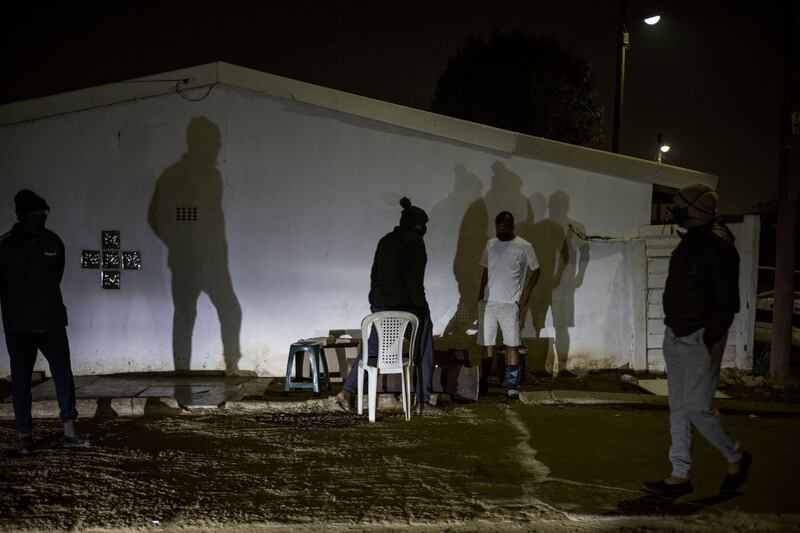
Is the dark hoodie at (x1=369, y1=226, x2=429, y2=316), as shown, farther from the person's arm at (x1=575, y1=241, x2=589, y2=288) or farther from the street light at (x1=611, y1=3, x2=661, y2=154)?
the street light at (x1=611, y1=3, x2=661, y2=154)

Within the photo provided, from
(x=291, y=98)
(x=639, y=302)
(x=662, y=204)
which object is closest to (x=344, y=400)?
(x=291, y=98)

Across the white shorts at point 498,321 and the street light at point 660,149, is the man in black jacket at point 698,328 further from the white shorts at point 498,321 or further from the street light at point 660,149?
the street light at point 660,149

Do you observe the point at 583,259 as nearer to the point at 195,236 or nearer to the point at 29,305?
the point at 195,236

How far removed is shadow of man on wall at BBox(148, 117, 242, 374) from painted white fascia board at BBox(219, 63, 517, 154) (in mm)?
720

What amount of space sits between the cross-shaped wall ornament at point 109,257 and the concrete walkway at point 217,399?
140cm

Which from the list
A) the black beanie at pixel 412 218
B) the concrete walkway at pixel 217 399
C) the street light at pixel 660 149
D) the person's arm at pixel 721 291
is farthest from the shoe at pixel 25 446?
the street light at pixel 660 149

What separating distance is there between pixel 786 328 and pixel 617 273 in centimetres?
206

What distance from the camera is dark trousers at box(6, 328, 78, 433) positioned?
5234 mm

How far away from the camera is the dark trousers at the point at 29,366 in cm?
523

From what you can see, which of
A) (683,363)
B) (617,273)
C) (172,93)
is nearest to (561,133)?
(617,273)

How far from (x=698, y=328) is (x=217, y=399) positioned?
4.90 meters

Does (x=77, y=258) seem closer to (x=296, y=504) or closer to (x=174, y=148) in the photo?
(x=174, y=148)

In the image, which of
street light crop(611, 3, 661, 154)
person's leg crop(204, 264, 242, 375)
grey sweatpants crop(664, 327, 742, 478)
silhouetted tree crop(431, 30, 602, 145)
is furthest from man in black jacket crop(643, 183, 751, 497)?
silhouetted tree crop(431, 30, 602, 145)

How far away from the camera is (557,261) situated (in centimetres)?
838
